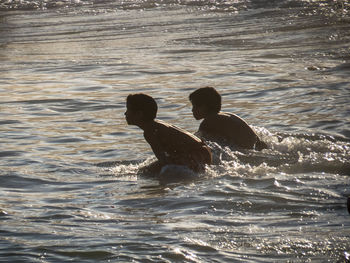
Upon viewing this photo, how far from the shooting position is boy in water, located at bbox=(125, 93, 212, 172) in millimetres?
8445

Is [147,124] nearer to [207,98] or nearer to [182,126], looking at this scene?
[207,98]

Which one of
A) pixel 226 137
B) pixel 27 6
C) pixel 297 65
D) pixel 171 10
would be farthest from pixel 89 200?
pixel 27 6

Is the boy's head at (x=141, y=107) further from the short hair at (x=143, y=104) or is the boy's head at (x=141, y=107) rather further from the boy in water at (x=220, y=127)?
the boy in water at (x=220, y=127)

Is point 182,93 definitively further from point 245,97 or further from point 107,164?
point 107,164

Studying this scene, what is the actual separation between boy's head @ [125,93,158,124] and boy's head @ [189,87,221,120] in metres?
0.88

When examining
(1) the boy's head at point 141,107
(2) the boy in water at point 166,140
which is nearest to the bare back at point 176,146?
(2) the boy in water at point 166,140

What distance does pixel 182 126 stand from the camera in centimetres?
1155

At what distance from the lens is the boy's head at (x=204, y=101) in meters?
9.27

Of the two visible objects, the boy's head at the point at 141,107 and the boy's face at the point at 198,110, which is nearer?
the boy's head at the point at 141,107

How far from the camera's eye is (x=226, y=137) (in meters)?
9.45

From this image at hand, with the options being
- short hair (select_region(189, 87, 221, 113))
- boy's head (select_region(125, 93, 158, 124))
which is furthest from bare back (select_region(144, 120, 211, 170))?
short hair (select_region(189, 87, 221, 113))

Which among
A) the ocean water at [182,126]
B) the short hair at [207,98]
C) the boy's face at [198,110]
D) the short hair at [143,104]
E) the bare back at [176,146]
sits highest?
the short hair at [143,104]

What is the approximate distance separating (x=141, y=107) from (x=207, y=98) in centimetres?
111

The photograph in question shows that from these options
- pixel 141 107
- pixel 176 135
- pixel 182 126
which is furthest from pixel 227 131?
pixel 182 126
